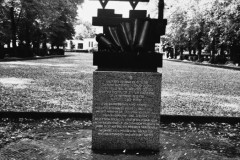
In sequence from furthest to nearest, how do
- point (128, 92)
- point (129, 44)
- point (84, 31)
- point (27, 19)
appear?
point (84, 31)
point (27, 19)
point (129, 44)
point (128, 92)

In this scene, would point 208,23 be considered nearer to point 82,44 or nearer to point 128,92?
point 128,92

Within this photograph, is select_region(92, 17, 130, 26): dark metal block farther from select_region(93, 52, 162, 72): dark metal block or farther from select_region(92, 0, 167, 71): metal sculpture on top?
select_region(93, 52, 162, 72): dark metal block

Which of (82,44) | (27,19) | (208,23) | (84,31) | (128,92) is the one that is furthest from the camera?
(84,31)

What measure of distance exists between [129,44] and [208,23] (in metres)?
33.9

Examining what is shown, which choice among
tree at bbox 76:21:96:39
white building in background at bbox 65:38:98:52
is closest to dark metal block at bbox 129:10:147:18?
white building in background at bbox 65:38:98:52

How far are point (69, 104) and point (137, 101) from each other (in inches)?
173

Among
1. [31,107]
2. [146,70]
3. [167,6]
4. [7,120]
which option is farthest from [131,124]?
[167,6]

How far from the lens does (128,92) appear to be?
5.25 meters

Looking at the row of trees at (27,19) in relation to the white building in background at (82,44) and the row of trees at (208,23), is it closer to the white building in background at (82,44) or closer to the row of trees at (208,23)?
the row of trees at (208,23)

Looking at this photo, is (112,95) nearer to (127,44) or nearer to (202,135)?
(127,44)

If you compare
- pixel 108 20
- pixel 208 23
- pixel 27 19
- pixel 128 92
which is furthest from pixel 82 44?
pixel 128 92

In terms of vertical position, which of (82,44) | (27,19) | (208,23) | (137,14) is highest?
(27,19)

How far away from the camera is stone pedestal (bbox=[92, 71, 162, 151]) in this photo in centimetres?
523

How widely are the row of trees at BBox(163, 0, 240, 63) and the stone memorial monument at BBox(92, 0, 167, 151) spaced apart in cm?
2464
